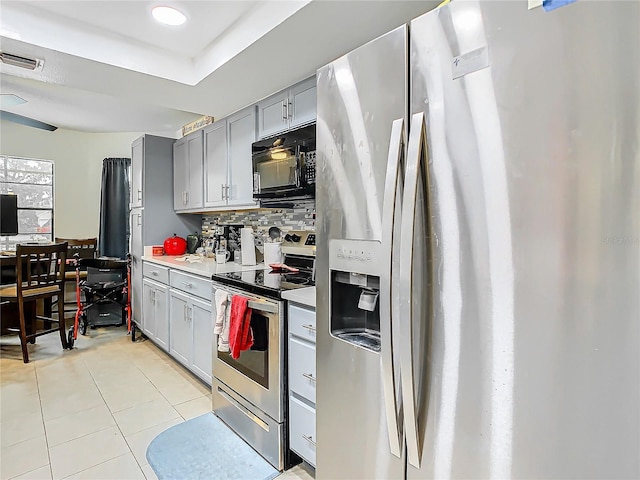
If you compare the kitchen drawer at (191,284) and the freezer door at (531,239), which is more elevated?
the freezer door at (531,239)

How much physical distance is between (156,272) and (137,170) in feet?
4.24

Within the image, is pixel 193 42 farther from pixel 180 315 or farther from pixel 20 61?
pixel 180 315

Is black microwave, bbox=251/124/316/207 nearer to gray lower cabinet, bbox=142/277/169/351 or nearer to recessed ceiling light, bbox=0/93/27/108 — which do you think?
gray lower cabinet, bbox=142/277/169/351

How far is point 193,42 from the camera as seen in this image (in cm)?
242

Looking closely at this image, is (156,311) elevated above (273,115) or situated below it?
below

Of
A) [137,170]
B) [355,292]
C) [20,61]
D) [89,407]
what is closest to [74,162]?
[137,170]

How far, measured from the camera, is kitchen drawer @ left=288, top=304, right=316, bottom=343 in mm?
1676

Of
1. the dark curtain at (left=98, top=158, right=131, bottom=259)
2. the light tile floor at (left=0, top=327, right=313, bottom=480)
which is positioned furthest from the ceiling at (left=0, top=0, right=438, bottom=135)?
the dark curtain at (left=98, top=158, right=131, bottom=259)

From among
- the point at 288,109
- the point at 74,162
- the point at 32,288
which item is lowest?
the point at 32,288

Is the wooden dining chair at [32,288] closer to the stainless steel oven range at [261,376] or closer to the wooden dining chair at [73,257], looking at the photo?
the wooden dining chair at [73,257]

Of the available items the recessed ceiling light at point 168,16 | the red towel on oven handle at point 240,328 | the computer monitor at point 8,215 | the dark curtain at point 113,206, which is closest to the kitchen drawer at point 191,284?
the red towel on oven handle at point 240,328

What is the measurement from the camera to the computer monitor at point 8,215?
4.52 metres

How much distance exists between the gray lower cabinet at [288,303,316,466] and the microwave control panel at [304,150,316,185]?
2.65ft

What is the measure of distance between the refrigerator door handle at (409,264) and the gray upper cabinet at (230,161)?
6.82 feet
